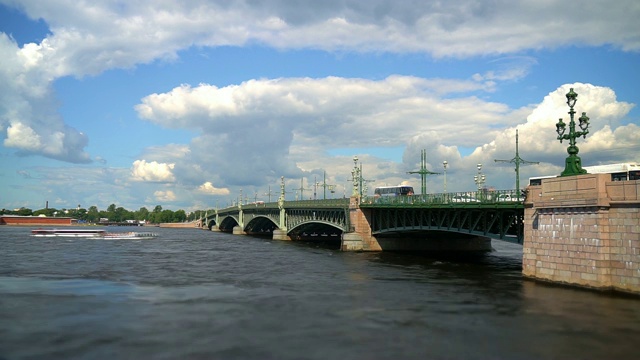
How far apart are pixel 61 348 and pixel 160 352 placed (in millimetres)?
4173

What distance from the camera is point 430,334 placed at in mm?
22938

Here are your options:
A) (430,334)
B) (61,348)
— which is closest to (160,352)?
(61,348)

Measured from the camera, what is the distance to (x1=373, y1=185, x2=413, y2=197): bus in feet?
270

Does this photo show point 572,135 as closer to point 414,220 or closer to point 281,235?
point 414,220

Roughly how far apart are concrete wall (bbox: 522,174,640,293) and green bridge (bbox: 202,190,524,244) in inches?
205

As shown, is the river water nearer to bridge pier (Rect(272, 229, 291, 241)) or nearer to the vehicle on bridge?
the vehicle on bridge

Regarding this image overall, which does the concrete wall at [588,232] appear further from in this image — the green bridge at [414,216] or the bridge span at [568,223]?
the green bridge at [414,216]

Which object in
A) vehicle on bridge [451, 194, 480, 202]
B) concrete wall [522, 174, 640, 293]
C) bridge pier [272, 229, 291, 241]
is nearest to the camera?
concrete wall [522, 174, 640, 293]

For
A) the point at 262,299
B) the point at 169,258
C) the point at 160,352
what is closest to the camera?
the point at 160,352

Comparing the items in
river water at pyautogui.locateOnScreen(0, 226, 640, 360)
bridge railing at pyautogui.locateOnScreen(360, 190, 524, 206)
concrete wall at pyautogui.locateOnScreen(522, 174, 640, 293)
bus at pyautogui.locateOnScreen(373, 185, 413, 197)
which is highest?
bus at pyautogui.locateOnScreen(373, 185, 413, 197)

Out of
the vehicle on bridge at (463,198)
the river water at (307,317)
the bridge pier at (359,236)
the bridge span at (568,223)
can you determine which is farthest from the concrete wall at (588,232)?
the bridge pier at (359,236)

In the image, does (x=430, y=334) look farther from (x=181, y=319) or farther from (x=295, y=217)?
(x=295, y=217)

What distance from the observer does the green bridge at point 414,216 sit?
43.2 metres

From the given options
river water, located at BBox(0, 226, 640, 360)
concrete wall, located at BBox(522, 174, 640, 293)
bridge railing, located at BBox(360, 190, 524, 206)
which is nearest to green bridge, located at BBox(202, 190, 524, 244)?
bridge railing, located at BBox(360, 190, 524, 206)
